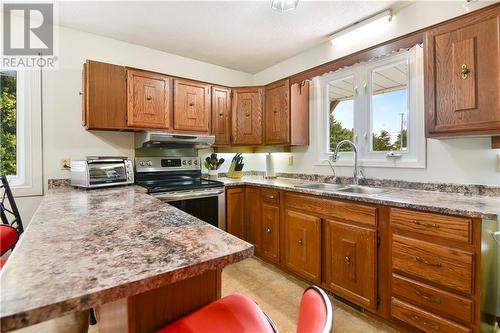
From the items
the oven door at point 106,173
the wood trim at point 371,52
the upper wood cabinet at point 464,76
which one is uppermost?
the wood trim at point 371,52

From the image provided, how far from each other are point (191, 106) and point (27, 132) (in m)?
1.58

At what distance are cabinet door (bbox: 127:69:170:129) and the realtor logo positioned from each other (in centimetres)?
78

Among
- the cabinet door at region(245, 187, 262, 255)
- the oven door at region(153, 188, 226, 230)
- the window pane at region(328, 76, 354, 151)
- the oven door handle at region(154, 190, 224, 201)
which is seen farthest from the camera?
the cabinet door at region(245, 187, 262, 255)

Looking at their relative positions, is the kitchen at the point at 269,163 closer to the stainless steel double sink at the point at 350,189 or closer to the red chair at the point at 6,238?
the stainless steel double sink at the point at 350,189

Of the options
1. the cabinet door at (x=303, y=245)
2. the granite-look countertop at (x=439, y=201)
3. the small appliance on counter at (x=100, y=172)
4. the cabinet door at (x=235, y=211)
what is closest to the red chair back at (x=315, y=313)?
the granite-look countertop at (x=439, y=201)

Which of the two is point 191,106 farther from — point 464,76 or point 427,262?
point 427,262

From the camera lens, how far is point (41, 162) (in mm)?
2430

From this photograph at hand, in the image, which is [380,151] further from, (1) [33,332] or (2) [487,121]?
(1) [33,332]

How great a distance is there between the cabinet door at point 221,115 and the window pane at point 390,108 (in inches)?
67.8

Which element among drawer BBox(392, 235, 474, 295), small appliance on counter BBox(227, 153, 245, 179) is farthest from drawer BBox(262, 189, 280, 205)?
drawer BBox(392, 235, 474, 295)

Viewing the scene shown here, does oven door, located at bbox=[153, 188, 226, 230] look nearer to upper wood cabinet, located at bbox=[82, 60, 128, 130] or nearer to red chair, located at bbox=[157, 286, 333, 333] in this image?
upper wood cabinet, located at bbox=[82, 60, 128, 130]

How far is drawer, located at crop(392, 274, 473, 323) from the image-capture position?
141 cm

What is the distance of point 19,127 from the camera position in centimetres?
238

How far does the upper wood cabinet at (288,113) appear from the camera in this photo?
117 inches
